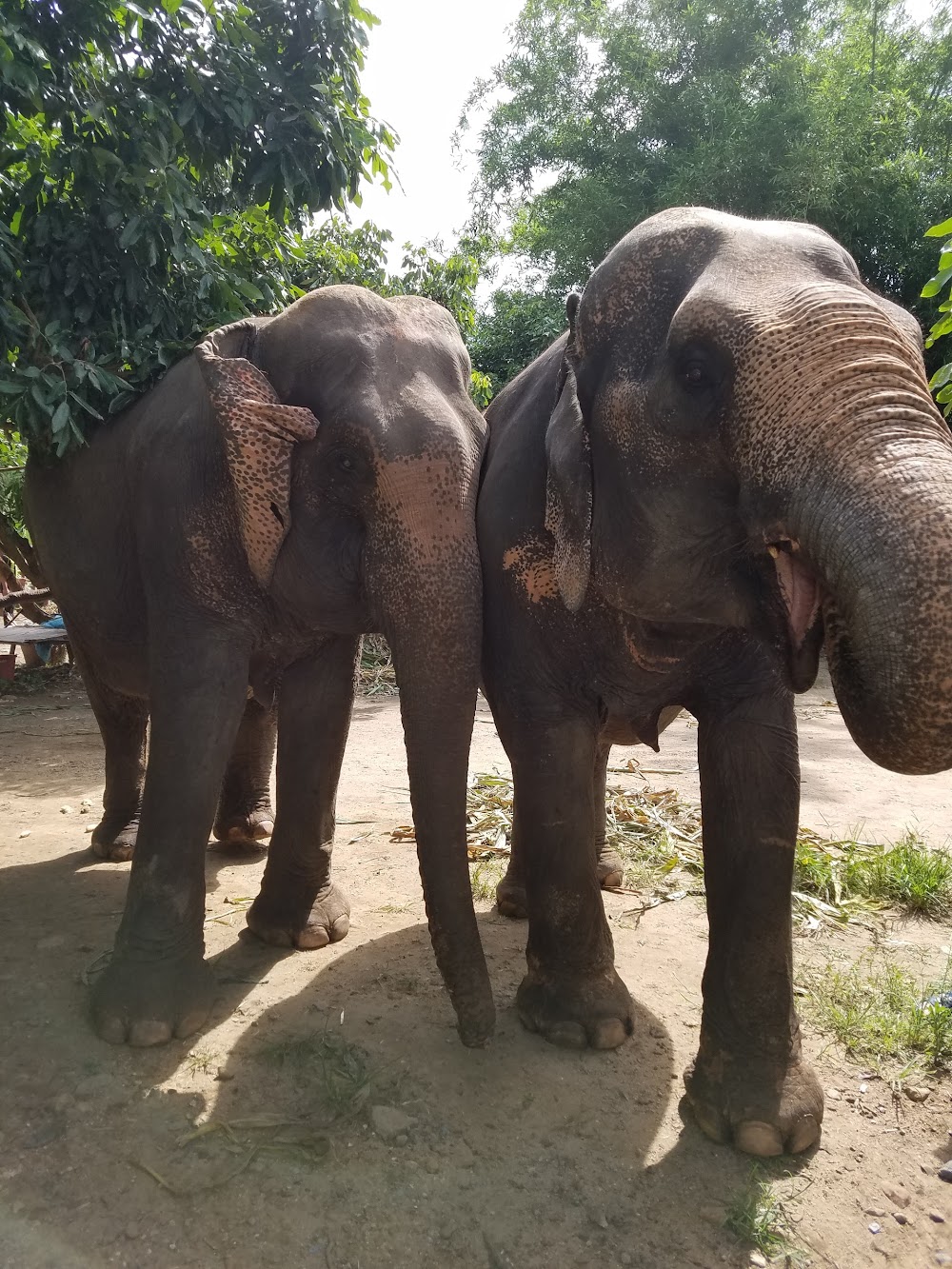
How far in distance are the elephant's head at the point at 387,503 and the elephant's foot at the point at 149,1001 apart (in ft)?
2.63

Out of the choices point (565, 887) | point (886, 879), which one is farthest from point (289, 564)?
point (886, 879)

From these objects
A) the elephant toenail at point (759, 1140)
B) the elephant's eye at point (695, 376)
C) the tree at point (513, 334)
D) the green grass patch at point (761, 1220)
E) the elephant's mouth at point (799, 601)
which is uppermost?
the tree at point (513, 334)

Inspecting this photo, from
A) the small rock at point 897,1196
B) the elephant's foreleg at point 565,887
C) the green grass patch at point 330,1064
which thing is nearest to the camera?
the small rock at point 897,1196

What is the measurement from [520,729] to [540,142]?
16.3 meters

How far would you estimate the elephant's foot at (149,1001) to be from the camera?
2633 mm

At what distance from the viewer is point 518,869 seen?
3.80 metres

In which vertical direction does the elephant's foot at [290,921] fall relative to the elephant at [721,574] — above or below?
below

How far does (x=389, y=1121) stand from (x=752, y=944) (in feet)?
3.12

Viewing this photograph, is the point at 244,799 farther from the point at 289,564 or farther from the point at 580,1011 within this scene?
the point at 580,1011

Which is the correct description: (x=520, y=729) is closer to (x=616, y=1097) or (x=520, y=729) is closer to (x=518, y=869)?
(x=616, y=1097)

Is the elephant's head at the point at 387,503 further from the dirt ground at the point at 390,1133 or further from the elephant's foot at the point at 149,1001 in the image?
the elephant's foot at the point at 149,1001

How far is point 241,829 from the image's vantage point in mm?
4473

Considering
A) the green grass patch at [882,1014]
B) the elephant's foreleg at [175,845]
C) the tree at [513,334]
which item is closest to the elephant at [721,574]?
the green grass patch at [882,1014]

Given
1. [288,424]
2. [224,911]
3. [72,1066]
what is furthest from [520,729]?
[224,911]
